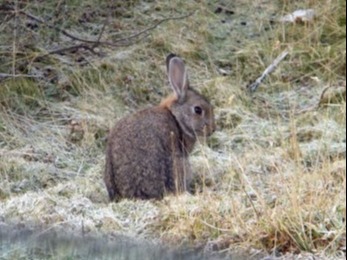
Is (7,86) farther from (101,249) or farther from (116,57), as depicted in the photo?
(101,249)

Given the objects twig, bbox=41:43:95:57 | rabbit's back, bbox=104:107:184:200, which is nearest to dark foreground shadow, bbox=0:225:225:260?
rabbit's back, bbox=104:107:184:200

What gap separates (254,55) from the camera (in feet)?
38.9

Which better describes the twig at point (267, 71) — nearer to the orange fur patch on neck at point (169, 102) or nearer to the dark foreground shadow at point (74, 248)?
the orange fur patch on neck at point (169, 102)

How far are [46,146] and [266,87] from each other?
8.60 feet

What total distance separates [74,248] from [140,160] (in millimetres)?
1671

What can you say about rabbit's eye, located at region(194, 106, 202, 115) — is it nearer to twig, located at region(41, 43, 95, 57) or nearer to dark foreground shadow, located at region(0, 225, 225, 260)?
twig, located at region(41, 43, 95, 57)

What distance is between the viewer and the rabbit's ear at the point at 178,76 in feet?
30.9

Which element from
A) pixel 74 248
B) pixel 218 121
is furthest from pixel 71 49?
pixel 74 248

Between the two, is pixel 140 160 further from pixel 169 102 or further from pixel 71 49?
pixel 71 49

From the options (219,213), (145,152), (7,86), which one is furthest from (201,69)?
(219,213)

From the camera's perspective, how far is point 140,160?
334 inches

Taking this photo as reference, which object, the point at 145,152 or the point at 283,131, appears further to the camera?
the point at 283,131

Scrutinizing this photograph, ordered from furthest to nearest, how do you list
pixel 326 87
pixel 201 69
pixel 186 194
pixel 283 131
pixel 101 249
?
pixel 201 69 → pixel 326 87 → pixel 283 131 → pixel 186 194 → pixel 101 249

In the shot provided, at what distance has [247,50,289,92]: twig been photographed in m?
11.4
